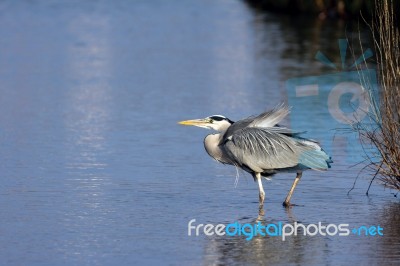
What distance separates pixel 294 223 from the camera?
10.5m

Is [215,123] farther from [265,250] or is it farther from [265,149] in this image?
[265,250]

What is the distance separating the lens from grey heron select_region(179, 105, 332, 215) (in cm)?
1089

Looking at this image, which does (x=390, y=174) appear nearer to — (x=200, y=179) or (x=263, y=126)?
(x=263, y=126)

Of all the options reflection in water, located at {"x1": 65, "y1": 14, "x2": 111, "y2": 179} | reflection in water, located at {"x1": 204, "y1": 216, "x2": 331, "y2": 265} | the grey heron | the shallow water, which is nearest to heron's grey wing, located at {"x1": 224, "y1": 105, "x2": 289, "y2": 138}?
the grey heron

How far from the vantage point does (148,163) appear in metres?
13.3

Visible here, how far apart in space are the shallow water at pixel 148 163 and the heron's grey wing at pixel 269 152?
0.44m

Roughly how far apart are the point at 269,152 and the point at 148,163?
8.62ft

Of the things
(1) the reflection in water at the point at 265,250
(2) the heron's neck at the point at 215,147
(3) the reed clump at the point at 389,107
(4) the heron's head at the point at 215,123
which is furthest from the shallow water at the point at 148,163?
(4) the heron's head at the point at 215,123

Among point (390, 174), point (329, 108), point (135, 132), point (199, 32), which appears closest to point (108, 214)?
point (390, 174)

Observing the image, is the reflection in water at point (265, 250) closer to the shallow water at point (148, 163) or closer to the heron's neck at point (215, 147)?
the shallow water at point (148, 163)

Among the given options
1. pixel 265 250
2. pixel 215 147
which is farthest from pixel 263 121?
pixel 265 250

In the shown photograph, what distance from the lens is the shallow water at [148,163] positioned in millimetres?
9602

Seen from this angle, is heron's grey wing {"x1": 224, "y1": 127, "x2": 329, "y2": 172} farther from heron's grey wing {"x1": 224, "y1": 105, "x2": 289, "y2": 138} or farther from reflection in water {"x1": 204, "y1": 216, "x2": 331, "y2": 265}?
reflection in water {"x1": 204, "y1": 216, "x2": 331, "y2": 265}

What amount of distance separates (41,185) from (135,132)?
356 cm
